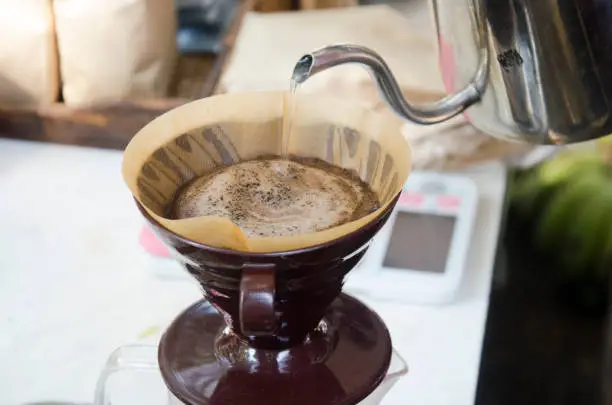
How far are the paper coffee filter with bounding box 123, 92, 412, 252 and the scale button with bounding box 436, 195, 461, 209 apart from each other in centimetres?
32

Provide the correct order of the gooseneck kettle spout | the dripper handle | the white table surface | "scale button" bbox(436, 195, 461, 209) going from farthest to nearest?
"scale button" bbox(436, 195, 461, 209) → the white table surface → the gooseneck kettle spout → the dripper handle

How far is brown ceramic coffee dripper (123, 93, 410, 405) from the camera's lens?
1.23 ft

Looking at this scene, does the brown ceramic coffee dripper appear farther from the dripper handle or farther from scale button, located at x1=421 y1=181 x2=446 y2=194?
scale button, located at x1=421 y1=181 x2=446 y2=194

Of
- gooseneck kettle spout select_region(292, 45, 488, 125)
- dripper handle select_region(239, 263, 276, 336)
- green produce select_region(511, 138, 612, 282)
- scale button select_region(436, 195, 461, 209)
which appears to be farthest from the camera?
green produce select_region(511, 138, 612, 282)

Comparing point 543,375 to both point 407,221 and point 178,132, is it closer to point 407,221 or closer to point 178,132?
point 407,221

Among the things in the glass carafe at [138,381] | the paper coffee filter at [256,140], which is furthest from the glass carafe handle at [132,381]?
the paper coffee filter at [256,140]

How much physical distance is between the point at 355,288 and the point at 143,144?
296 millimetres

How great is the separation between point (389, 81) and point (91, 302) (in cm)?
34

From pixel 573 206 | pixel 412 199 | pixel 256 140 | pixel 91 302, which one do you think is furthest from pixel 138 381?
pixel 573 206

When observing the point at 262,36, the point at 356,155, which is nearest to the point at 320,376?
the point at 356,155

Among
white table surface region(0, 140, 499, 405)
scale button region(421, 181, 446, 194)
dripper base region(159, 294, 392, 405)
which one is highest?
dripper base region(159, 294, 392, 405)

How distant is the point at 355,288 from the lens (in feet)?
2.22

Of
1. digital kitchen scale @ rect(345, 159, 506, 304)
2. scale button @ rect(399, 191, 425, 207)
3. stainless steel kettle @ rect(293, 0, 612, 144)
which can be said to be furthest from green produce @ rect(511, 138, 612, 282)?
stainless steel kettle @ rect(293, 0, 612, 144)

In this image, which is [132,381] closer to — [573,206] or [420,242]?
[420,242]
